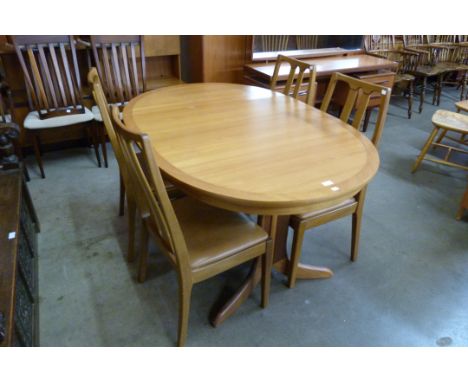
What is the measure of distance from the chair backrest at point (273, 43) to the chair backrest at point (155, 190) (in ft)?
8.59

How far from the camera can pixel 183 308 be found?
1347 mm

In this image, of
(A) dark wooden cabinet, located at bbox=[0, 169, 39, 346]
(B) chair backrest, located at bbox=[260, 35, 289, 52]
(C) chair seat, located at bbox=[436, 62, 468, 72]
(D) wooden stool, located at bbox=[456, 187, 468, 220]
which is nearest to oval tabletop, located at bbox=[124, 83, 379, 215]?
(A) dark wooden cabinet, located at bbox=[0, 169, 39, 346]

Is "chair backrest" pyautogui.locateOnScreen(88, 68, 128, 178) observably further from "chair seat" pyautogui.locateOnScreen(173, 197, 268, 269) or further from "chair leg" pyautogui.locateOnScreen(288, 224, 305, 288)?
"chair leg" pyautogui.locateOnScreen(288, 224, 305, 288)

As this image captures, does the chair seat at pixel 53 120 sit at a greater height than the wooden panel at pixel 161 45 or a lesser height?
lesser

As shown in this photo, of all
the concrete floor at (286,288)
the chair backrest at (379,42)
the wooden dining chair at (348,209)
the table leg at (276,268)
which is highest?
the chair backrest at (379,42)

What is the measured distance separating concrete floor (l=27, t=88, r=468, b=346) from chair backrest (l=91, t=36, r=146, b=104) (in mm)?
824

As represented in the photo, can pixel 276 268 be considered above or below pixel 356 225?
below


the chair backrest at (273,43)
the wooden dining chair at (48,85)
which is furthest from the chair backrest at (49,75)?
the chair backrest at (273,43)

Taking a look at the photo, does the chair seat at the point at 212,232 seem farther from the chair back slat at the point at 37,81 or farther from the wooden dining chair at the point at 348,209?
the chair back slat at the point at 37,81

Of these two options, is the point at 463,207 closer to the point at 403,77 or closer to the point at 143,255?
the point at 143,255

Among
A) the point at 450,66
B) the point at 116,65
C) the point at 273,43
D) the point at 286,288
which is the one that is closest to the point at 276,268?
the point at 286,288

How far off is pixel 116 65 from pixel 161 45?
526mm

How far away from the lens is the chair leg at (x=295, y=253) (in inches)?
62.7

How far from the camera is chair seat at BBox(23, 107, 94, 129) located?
247 centimetres
